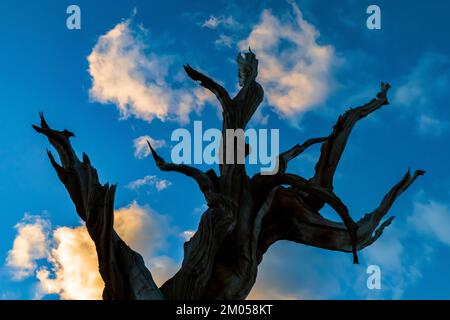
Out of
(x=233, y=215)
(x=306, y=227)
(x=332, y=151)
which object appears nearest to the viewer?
(x=233, y=215)

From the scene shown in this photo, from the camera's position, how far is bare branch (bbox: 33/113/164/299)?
191 inches

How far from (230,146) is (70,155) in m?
1.68

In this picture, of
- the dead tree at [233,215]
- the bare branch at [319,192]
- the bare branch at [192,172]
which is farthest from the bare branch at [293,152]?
the bare branch at [192,172]

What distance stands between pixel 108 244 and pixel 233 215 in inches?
48.1

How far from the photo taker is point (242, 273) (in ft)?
17.9

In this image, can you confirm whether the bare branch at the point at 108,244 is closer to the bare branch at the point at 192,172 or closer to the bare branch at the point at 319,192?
the bare branch at the point at 192,172

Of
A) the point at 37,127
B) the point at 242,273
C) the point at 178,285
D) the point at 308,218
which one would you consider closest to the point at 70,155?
the point at 37,127

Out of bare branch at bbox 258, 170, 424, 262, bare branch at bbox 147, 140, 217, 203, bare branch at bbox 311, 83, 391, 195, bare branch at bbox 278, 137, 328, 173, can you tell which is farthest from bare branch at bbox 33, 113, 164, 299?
bare branch at bbox 311, 83, 391, 195

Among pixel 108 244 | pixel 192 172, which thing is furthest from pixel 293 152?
pixel 108 244

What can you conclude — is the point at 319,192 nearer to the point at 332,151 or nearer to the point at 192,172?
the point at 332,151

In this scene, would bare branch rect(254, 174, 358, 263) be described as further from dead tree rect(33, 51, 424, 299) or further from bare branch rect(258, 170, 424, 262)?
bare branch rect(258, 170, 424, 262)

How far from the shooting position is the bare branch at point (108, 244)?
485 centimetres

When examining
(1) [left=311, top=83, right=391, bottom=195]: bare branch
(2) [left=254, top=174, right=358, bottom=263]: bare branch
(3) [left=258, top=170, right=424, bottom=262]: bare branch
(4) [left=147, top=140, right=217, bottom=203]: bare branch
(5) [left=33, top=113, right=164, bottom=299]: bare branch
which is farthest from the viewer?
(1) [left=311, top=83, right=391, bottom=195]: bare branch

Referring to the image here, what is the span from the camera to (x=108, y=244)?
4883 millimetres
